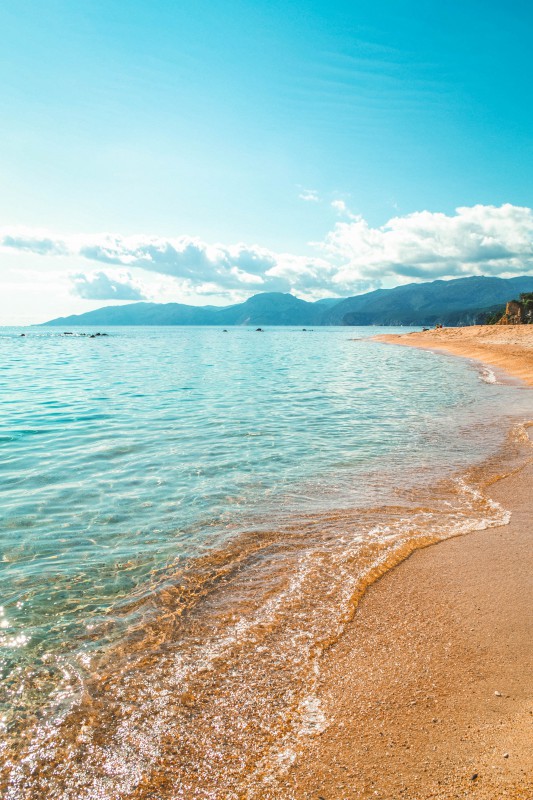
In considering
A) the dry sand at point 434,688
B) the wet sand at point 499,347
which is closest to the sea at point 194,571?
the dry sand at point 434,688

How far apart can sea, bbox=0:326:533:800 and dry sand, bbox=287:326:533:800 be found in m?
0.29

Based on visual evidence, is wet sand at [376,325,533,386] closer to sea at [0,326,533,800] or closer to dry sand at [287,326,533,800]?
sea at [0,326,533,800]

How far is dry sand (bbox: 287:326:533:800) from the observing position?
3416 millimetres

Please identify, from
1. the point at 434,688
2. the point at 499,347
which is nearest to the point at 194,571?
the point at 434,688

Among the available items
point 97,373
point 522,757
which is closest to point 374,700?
point 522,757

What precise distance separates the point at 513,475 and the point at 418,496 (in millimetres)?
3110

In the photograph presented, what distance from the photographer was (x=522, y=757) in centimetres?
348

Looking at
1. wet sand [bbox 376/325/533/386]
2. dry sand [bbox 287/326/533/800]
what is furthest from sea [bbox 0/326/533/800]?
wet sand [bbox 376/325/533/386]

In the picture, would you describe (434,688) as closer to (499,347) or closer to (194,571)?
(194,571)

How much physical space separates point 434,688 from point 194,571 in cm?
396

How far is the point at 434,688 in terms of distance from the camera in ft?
14.5

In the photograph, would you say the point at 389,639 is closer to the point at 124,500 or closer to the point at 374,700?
the point at 374,700

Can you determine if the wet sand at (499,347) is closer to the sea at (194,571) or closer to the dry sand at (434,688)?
the sea at (194,571)

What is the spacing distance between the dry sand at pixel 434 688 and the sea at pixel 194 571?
285mm
